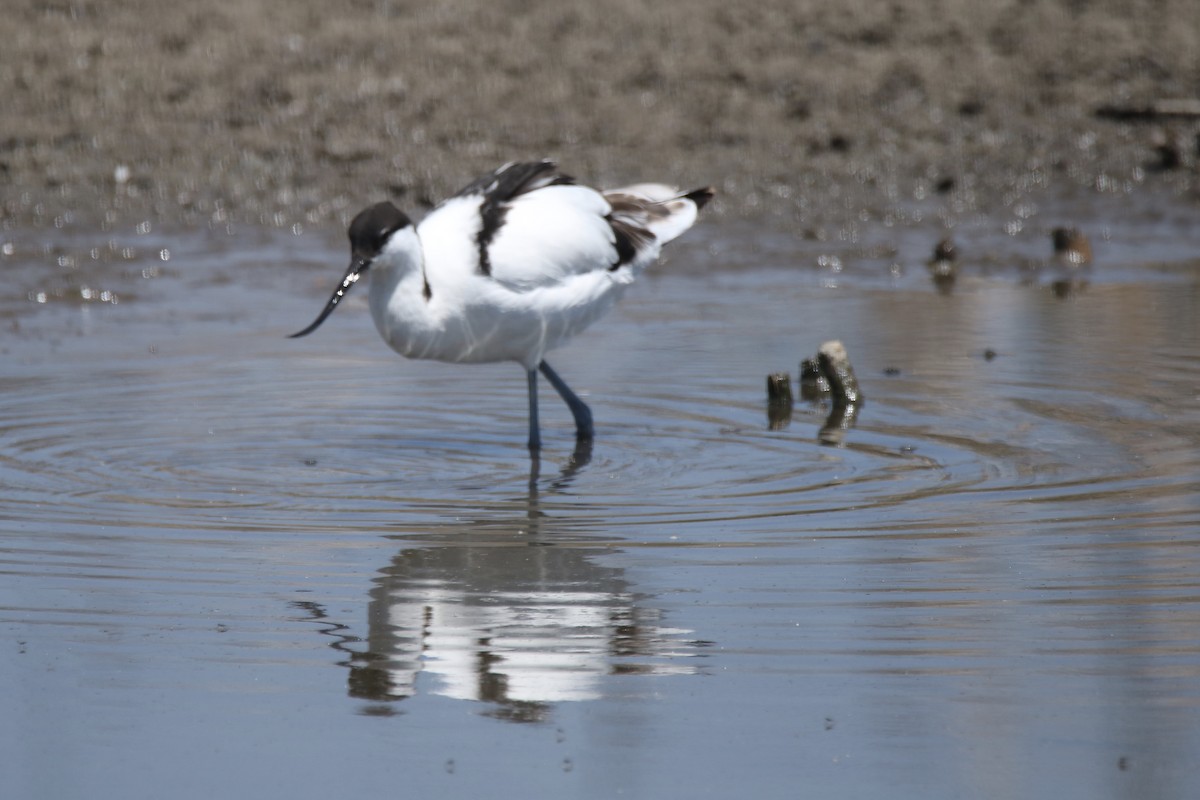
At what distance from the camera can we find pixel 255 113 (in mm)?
10891

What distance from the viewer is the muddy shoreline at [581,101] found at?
10477mm

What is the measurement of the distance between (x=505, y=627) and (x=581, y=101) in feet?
24.3

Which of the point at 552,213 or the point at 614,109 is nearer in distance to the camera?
the point at 552,213

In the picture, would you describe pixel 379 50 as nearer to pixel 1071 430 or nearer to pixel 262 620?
pixel 1071 430

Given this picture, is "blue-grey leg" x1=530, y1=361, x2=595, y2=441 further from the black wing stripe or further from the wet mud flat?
the black wing stripe

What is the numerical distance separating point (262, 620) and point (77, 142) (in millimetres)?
7045

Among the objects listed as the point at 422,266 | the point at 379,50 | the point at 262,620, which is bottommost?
the point at 262,620

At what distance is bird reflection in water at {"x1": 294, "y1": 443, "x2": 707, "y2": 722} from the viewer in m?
3.74

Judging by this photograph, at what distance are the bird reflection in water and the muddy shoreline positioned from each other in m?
5.46

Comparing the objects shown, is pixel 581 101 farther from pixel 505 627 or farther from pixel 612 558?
pixel 505 627

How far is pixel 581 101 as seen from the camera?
11.2m

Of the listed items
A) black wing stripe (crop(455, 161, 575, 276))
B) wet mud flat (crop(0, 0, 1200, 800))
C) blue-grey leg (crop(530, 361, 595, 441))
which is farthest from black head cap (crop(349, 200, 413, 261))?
blue-grey leg (crop(530, 361, 595, 441))

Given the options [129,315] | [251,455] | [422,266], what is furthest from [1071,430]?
[129,315]

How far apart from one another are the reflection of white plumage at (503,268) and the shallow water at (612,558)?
0.38 m
